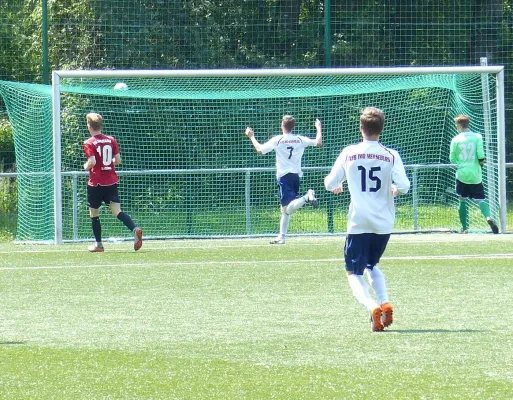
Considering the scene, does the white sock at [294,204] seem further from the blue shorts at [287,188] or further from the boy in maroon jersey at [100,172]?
the boy in maroon jersey at [100,172]

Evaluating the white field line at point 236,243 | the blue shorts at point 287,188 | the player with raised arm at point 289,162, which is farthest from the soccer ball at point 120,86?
the blue shorts at point 287,188

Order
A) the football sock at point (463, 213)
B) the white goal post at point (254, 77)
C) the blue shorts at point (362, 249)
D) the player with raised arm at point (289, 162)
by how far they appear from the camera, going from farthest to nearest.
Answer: the football sock at point (463, 213)
the white goal post at point (254, 77)
the player with raised arm at point (289, 162)
the blue shorts at point (362, 249)

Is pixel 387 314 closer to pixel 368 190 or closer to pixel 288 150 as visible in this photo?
pixel 368 190

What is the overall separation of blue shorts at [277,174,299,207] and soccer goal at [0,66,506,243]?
6.20ft

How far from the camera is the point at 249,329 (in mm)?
7734

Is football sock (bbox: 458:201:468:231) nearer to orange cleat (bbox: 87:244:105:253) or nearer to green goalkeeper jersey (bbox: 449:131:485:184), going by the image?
green goalkeeper jersey (bbox: 449:131:485:184)

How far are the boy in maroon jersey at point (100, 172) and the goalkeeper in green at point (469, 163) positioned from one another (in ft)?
17.2

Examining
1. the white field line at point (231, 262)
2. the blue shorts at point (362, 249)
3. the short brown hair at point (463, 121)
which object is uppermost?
the short brown hair at point (463, 121)

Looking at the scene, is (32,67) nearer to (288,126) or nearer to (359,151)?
(288,126)

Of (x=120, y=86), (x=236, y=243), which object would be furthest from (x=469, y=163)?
(x=120, y=86)

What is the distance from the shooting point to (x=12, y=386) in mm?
5855

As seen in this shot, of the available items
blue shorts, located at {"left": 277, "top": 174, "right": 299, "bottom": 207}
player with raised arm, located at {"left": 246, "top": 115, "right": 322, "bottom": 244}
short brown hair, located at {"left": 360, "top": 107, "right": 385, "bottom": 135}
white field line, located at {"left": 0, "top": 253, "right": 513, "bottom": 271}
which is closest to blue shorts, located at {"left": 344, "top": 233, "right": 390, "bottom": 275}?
short brown hair, located at {"left": 360, "top": 107, "right": 385, "bottom": 135}

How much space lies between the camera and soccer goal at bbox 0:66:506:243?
664 inches

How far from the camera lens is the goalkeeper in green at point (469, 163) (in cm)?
1656
